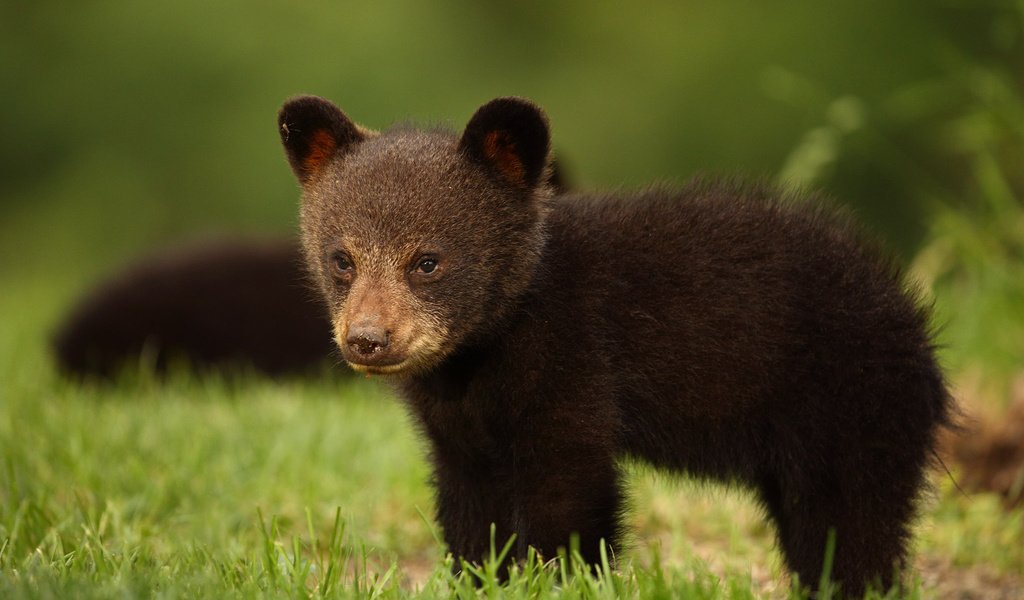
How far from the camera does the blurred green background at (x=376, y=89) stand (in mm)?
13836

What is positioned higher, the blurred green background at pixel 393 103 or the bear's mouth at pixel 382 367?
the bear's mouth at pixel 382 367

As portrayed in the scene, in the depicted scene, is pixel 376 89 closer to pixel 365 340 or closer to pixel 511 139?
pixel 511 139

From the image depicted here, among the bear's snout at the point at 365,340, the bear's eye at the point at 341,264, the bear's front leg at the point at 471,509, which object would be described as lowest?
the bear's front leg at the point at 471,509

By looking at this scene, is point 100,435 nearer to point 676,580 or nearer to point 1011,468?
point 676,580

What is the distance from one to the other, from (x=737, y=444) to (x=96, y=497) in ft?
8.60

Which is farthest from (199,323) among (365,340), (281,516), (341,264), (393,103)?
(393,103)

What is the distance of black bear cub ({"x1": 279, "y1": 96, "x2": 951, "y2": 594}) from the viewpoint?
407 cm

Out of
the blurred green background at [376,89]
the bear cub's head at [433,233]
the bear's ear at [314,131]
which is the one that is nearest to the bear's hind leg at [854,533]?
the bear cub's head at [433,233]

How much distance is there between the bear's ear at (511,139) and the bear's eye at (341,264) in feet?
1.72

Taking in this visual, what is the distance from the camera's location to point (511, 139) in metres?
4.23

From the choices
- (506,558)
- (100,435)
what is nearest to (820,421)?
(506,558)

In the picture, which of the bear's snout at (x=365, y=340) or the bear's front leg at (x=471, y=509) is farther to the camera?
the bear's front leg at (x=471, y=509)

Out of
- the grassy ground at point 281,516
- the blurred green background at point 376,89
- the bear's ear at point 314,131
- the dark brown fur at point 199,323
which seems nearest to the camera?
the grassy ground at point 281,516

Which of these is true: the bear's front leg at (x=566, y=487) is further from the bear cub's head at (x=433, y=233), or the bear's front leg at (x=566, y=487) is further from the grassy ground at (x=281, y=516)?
the bear cub's head at (x=433, y=233)
